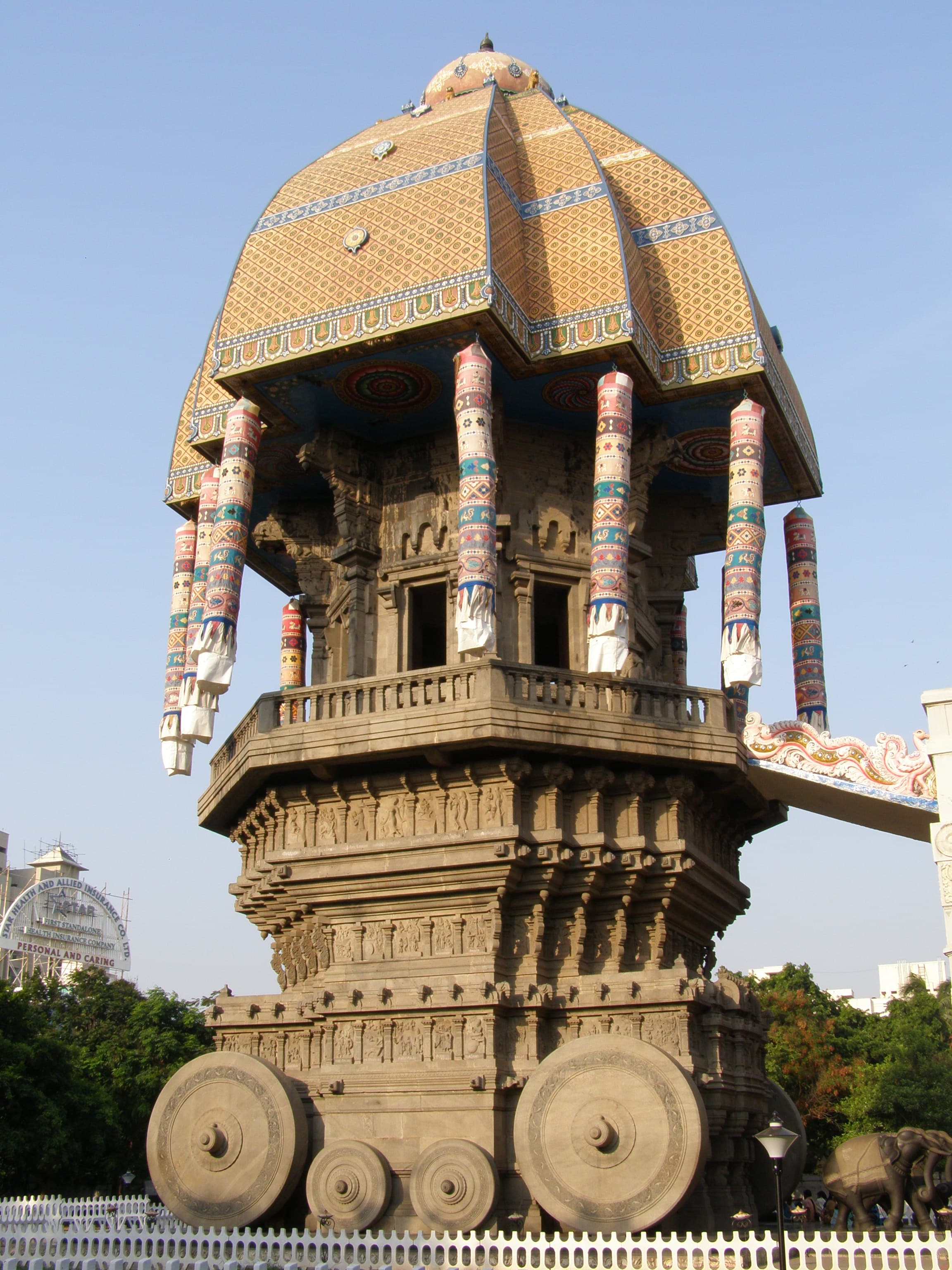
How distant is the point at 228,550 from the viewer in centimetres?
1897

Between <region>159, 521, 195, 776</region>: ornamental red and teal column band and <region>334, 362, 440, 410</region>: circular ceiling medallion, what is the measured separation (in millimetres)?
4283

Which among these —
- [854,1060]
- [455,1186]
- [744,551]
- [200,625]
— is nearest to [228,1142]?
[455,1186]

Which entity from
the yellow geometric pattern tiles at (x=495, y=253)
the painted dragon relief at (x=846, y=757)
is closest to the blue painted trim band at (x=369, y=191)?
the yellow geometric pattern tiles at (x=495, y=253)

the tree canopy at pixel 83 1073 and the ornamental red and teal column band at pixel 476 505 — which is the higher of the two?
the ornamental red and teal column band at pixel 476 505

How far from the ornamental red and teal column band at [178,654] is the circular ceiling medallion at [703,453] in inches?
316

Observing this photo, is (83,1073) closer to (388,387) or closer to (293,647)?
(293,647)

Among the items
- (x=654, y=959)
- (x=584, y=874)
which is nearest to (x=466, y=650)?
(x=584, y=874)

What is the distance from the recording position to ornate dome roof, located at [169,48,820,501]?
18656 mm

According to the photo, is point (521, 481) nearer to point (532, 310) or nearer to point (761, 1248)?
point (532, 310)

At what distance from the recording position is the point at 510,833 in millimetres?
16734

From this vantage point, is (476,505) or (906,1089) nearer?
(476,505)

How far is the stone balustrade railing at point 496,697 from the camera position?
17016 mm

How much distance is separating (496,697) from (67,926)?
60432mm

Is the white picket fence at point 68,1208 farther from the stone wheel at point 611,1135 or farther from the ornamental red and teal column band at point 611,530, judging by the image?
the ornamental red and teal column band at point 611,530
